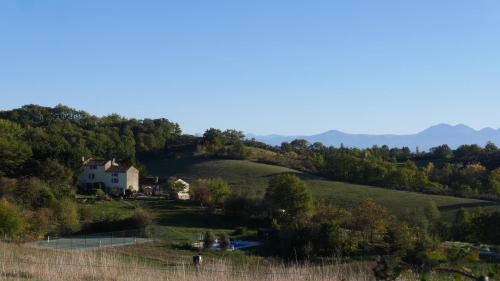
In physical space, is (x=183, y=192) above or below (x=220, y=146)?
below

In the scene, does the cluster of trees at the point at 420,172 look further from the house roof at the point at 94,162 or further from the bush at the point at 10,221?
the bush at the point at 10,221

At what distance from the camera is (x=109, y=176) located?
77.1m

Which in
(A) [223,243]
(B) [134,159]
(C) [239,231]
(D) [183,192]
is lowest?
(A) [223,243]

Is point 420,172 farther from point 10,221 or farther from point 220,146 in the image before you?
point 10,221

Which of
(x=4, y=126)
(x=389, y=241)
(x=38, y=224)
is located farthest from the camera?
(x=4, y=126)

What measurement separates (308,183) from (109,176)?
2543cm

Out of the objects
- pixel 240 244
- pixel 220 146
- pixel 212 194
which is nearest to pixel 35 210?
pixel 240 244

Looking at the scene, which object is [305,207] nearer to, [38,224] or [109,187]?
[38,224]

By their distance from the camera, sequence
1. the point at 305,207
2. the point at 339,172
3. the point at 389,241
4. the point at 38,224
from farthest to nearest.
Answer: the point at 339,172, the point at 305,207, the point at 38,224, the point at 389,241

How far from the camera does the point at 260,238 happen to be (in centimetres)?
4469

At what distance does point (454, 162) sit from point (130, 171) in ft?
172

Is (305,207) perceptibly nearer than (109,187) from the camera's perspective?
Yes

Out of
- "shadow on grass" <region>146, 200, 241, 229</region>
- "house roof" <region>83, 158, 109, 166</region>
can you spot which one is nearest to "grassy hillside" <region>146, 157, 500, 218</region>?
"shadow on grass" <region>146, 200, 241, 229</region>

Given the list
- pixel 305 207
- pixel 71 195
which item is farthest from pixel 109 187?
pixel 305 207
